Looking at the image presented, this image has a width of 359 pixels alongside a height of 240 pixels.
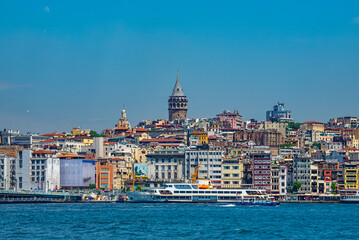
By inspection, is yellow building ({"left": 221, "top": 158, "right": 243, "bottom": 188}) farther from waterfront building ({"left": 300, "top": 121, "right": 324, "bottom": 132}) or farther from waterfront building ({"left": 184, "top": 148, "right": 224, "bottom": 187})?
waterfront building ({"left": 300, "top": 121, "right": 324, "bottom": 132})

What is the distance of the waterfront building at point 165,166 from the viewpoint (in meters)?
117

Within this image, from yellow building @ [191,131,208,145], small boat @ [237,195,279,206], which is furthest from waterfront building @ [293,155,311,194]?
yellow building @ [191,131,208,145]

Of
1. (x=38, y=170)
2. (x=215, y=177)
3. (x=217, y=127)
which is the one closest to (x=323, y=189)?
(x=215, y=177)

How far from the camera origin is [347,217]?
270 ft

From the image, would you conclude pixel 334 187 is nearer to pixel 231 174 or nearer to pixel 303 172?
pixel 303 172

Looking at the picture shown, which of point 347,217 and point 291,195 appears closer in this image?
point 347,217

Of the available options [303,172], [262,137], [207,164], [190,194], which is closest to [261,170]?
[303,172]

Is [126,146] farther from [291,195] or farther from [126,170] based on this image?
[291,195]

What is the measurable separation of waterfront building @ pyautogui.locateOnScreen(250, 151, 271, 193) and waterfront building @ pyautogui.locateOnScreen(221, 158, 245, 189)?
165 cm

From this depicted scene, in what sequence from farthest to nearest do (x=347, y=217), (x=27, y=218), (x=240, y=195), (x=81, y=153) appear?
(x=81, y=153)
(x=240, y=195)
(x=347, y=217)
(x=27, y=218)

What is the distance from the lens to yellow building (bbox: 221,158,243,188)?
112312 mm

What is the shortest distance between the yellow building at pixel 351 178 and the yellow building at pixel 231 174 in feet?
43.8

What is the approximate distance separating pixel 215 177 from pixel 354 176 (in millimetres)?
17415

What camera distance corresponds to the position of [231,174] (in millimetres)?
113062
